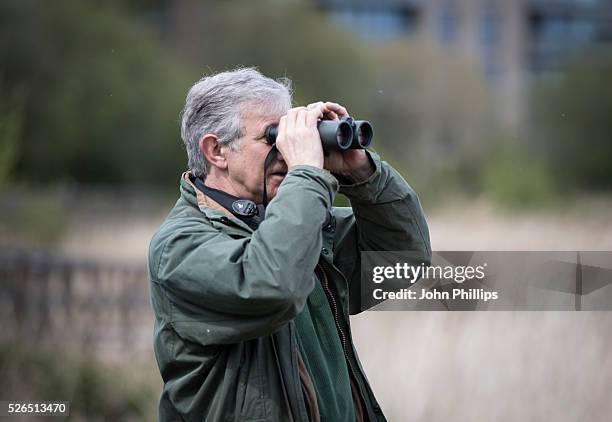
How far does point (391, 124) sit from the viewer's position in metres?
25.7

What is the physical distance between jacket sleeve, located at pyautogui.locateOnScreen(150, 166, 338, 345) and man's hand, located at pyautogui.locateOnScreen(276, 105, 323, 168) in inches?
1.5

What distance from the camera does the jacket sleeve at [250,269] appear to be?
5.54 ft

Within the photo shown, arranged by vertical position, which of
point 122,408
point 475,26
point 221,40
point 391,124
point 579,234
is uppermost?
point 475,26

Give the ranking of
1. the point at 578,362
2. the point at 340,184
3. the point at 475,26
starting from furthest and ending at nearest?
the point at 475,26 < the point at 578,362 < the point at 340,184

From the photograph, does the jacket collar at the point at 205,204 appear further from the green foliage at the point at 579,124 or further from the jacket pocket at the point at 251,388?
the green foliage at the point at 579,124

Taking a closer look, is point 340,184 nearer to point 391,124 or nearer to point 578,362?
point 578,362

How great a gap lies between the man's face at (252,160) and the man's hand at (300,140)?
77mm

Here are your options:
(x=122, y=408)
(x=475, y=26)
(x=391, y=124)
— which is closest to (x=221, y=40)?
(x=391, y=124)

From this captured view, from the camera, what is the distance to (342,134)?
1.92 metres

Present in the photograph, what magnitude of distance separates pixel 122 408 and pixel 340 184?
3255mm

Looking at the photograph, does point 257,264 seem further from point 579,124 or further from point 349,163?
point 579,124

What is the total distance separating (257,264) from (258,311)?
0.33ft

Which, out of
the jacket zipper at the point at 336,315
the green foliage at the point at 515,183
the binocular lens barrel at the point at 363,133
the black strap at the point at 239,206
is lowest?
the jacket zipper at the point at 336,315

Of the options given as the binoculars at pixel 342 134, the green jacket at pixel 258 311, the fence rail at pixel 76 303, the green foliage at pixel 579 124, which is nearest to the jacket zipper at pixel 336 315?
the green jacket at pixel 258 311
